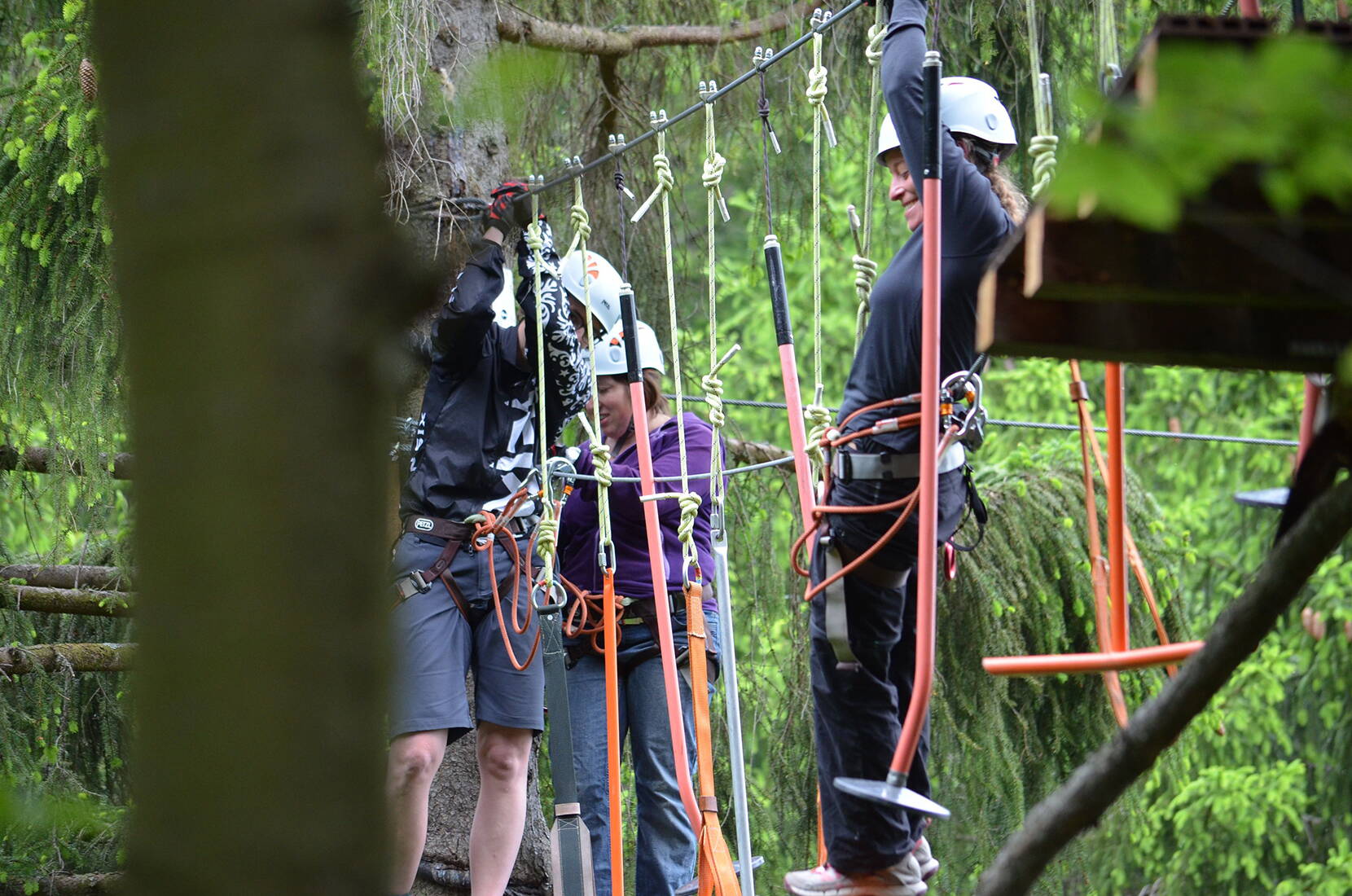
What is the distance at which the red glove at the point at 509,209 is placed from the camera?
3770 mm

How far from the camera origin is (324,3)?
2.65 feet

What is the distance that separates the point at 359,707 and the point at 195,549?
111mm

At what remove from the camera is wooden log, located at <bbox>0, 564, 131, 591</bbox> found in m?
4.36

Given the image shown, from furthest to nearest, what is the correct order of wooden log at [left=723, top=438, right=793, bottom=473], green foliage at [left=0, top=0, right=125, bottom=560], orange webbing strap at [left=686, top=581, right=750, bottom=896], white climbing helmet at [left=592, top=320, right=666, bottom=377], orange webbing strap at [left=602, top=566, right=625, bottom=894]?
wooden log at [left=723, top=438, right=793, bottom=473] → white climbing helmet at [left=592, top=320, right=666, bottom=377] → green foliage at [left=0, top=0, right=125, bottom=560] → orange webbing strap at [left=602, top=566, right=625, bottom=894] → orange webbing strap at [left=686, top=581, right=750, bottom=896]

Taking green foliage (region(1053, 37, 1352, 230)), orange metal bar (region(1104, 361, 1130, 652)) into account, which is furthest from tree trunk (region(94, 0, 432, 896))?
orange metal bar (region(1104, 361, 1130, 652))

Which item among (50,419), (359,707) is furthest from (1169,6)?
(359,707)

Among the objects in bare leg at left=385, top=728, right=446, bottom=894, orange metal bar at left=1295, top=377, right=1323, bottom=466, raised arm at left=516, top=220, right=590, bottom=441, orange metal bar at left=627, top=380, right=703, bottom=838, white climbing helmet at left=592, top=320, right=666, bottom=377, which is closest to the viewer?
orange metal bar at left=1295, top=377, right=1323, bottom=466

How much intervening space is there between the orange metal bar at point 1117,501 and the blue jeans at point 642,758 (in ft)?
6.99

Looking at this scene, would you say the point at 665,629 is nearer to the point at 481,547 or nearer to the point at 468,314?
the point at 481,547

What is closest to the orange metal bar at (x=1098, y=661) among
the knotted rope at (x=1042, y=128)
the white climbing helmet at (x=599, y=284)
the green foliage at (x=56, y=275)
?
the knotted rope at (x=1042, y=128)

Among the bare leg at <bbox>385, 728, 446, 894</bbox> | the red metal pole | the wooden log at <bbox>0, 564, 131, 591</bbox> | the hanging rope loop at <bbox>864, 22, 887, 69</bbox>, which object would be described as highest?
the hanging rope loop at <bbox>864, 22, 887, 69</bbox>

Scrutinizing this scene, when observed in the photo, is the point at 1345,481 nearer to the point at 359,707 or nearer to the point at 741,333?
the point at 359,707

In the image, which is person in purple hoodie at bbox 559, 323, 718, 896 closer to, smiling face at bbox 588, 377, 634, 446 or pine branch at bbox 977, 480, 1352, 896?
smiling face at bbox 588, 377, 634, 446

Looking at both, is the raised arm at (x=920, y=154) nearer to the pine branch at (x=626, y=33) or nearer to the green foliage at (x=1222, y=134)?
the green foliage at (x=1222, y=134)
